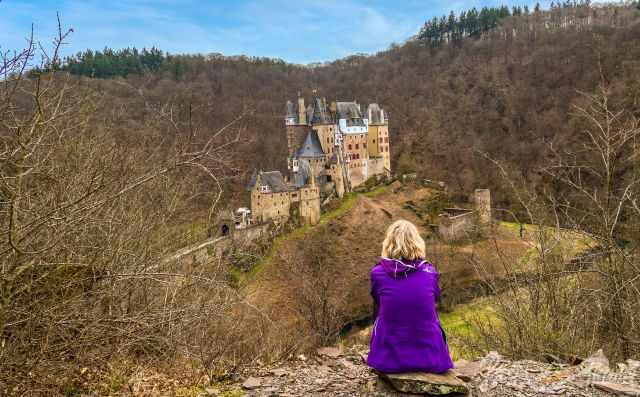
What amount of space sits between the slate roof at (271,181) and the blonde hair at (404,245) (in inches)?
1063

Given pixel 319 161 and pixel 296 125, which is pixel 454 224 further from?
pixel 296 125

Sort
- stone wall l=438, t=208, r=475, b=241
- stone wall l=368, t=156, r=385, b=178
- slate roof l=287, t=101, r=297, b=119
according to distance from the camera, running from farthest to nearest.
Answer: stone wall l=368, t=156, r=385, b=178 < slate roof l=287, t=101, r=297, b=119 < stone wall l=438, t=208, r=475, b=241

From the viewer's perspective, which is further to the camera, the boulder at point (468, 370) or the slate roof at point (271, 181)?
the slate roof at point (271, 181)

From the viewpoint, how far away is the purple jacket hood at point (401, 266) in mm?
4090

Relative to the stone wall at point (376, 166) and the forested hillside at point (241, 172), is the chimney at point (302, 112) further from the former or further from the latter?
the stone wall at point (376, 166)

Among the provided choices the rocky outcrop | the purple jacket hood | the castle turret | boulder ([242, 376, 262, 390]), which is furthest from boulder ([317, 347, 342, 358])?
the castle turret

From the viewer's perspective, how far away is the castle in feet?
103

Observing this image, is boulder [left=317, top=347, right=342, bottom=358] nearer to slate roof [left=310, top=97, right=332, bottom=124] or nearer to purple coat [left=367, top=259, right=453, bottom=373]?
purple coat [left=367, top=259, right=453, bottom=373]

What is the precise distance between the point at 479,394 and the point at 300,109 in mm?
36862

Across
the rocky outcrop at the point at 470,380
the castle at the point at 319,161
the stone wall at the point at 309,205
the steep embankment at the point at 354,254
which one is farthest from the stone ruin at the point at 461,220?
the rocky outcrop at the point at 470,380

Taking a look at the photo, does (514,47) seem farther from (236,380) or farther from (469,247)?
(236,380)

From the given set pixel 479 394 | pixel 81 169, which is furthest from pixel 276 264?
pixel 479 394

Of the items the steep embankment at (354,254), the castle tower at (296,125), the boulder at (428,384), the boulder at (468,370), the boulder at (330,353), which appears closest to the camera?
the boulder at (428,384)

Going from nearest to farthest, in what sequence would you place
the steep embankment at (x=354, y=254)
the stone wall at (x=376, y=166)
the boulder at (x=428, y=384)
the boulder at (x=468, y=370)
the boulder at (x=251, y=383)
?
the boulder at (x=428, y=384) → the boulder at (x=468, y=370) → the boulder at (x=251, y=383) → the steep embankment at (x=354, y=254) → the stone wall at (x=376, y=166)
